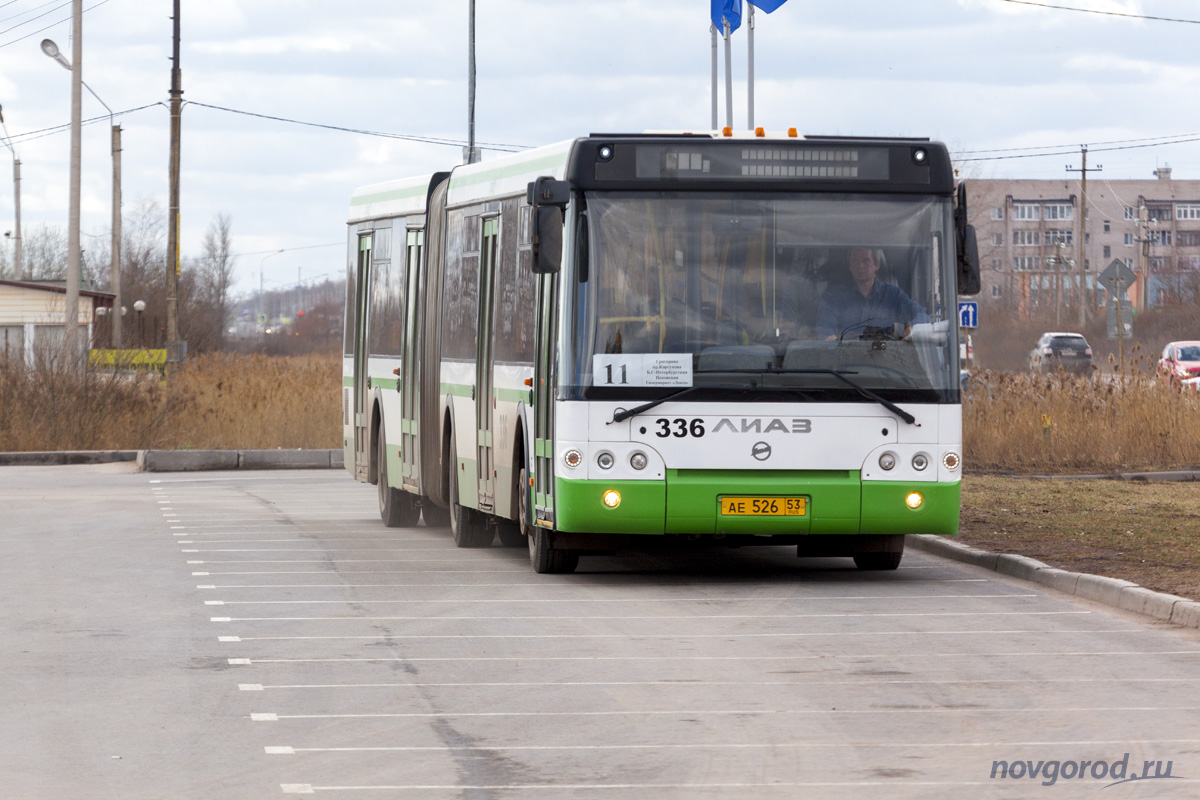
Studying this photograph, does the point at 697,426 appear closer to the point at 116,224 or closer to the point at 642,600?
the point at 642,600

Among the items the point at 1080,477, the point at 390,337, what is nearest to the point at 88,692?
the point at 390,337

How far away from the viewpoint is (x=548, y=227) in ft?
41.0

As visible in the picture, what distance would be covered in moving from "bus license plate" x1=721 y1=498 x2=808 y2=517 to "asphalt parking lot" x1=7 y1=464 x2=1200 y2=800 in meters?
0.53

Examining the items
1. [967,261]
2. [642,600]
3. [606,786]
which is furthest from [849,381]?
[606,786]

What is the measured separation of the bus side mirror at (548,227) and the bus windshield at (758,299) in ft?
0.58

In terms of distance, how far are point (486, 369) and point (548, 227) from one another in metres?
2.60

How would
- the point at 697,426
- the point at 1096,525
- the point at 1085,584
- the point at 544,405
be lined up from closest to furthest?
1. the point at 1085,584
2. the point at 697,426
3. the point at 544,405
4. the point at 1096,525

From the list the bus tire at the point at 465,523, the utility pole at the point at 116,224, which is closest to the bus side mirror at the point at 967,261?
the bus tire at the point at 465,523

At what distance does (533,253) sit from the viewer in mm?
12469

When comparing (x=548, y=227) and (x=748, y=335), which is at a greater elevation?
(x=548, y=227)

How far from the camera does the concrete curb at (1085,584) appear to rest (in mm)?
11014

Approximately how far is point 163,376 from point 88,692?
27.4m

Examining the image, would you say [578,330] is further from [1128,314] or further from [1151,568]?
[1128,314]

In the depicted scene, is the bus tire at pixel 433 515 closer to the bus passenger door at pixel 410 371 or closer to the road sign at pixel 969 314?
the bus passenger door at pixel 410 371
